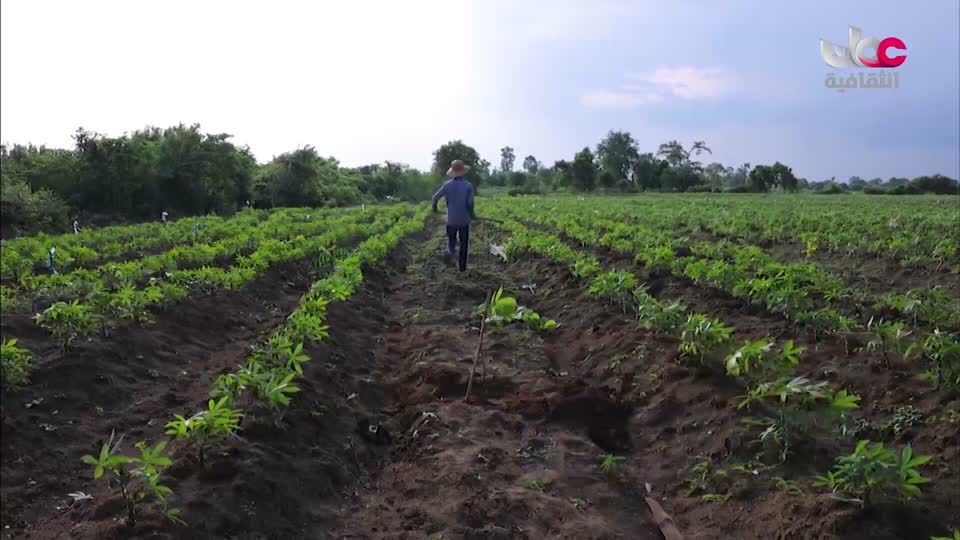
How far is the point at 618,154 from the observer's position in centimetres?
7944

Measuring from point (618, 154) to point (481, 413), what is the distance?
78.0 meters

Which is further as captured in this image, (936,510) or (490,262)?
(490,262)

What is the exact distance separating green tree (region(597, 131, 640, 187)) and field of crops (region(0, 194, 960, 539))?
70271 mm

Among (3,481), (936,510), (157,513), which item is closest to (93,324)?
(3,481)

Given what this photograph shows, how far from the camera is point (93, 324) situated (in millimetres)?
5660

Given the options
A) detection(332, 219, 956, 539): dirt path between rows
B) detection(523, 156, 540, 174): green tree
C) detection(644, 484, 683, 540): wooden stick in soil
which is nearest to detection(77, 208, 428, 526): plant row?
detection(332, 219, 956, 539): dirt path between rows

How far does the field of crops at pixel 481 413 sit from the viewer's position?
3432 mm

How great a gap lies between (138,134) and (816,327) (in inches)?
1170

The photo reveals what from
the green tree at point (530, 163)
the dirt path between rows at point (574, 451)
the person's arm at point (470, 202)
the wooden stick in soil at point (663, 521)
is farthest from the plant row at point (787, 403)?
the green tree at point (530, 163)

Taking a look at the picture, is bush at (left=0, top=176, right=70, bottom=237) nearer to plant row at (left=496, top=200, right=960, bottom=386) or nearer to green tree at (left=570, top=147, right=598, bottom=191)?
plant row at (left=496, top=200, right=960, bottom=386)

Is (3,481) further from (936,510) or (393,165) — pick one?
(393,165)

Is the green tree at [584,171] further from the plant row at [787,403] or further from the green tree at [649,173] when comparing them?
the plant row at [787,403]

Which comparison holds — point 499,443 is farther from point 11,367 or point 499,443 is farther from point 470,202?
point 470,202

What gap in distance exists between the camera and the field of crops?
3.43 m
